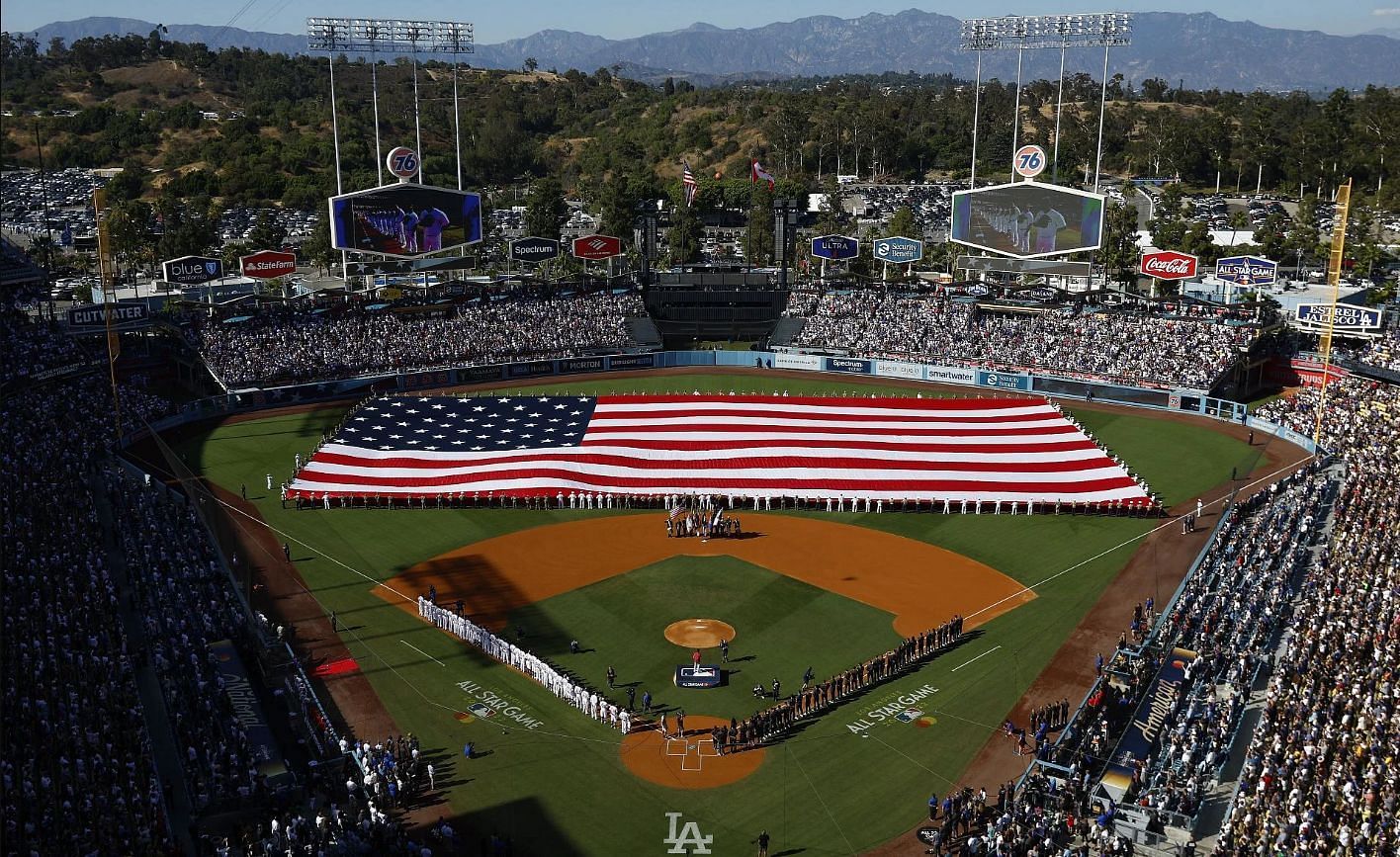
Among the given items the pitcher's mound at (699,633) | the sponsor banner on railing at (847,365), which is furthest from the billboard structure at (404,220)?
the pitcher's mound at (699,633)

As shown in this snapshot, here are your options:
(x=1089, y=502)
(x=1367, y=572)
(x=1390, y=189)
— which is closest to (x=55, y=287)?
(x=1089, y=502)

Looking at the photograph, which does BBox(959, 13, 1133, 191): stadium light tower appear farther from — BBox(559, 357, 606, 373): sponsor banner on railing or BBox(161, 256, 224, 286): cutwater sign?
BBox(161, 256, 224, 286): cutwater sign

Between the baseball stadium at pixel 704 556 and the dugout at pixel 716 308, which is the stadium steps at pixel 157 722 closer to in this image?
the baseball stadium at pixel 704 556

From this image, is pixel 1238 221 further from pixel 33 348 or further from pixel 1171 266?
pixel 33 348

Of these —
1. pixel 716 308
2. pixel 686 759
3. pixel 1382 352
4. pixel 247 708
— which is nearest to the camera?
pixel 686 759

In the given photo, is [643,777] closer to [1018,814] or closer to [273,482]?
[1018,814]

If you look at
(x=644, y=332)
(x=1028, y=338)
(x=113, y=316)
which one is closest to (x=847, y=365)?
(x=1028, y=338)
